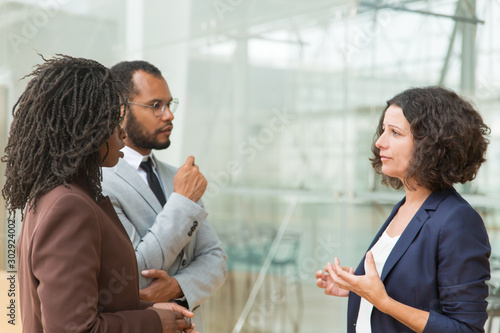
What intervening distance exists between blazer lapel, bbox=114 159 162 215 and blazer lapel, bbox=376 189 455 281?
81 centimetres

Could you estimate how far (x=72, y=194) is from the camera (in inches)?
46.7

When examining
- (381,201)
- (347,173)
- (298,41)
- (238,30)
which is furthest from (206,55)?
(381,201)

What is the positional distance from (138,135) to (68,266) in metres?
0.95

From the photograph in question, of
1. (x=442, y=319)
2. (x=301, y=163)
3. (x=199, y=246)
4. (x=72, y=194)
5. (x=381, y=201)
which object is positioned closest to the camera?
(x=72, y=194)

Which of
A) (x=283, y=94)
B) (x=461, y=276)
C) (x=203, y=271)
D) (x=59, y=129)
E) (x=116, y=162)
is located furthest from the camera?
(x=283, y=94)

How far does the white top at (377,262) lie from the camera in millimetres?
1712

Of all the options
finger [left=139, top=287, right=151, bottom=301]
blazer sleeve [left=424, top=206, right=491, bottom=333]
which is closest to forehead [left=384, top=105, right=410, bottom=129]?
blazer sleeve [left=424, top=206, right=491, bottom=333]

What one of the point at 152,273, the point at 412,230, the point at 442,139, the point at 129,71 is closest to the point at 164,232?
the point at 152,273

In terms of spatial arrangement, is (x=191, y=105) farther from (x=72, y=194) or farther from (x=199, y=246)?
(x=72, y=194)

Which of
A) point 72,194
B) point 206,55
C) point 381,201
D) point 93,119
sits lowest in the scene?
point 381,201

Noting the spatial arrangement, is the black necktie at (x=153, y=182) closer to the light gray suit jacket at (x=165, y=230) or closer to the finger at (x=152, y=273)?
the light gray suit jacket at (x=165, y=230)

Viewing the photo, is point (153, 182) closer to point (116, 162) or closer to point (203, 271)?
point (203, 271)

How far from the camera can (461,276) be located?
4.93 feet

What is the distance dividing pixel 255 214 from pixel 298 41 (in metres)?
1.49
